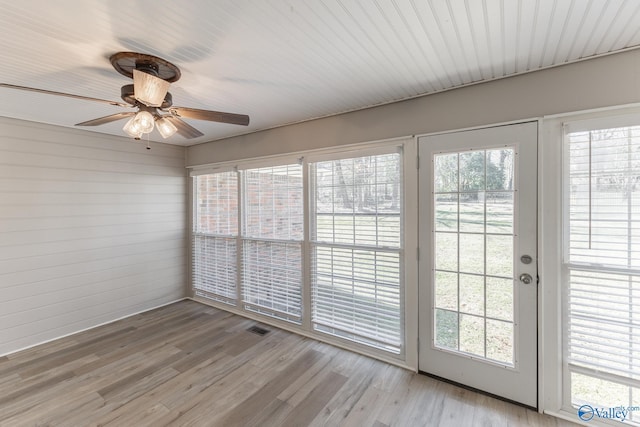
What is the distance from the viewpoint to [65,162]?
338cm

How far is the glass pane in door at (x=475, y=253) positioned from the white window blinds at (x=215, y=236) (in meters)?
2.74

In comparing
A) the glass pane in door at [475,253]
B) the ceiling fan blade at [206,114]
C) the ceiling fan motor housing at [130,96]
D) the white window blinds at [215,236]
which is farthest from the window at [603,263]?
the white window blinds at [215,236]

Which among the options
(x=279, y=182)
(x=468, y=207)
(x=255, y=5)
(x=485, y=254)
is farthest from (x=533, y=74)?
(x=279, y=182)

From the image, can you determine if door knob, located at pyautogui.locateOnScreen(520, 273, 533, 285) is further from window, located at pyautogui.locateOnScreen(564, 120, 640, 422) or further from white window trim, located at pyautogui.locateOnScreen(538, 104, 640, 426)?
window, located at pyautogui.locateOnScreen(564, 120, 640, 422)

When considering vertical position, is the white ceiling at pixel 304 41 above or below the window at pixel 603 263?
above

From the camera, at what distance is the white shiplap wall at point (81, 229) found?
3.04 m

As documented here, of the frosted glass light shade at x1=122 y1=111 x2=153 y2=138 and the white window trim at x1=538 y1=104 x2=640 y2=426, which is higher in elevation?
the frosted glass light shade at x1=122 y1=111 x2=153 y2=138

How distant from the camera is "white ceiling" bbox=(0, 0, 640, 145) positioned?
1.41 m

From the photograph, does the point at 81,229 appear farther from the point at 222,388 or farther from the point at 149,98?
the point at 149,98

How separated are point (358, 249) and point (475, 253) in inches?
42.0

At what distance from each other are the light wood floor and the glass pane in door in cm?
45

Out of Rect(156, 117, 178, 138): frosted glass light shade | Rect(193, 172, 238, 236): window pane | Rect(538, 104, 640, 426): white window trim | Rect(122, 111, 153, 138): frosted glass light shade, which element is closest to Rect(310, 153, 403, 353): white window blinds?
Rect(538, 104, 640, 426): white window trim

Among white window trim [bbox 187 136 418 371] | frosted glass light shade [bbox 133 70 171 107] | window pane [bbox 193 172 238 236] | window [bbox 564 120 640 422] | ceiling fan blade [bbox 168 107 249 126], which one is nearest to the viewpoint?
frosted glass light shade [bbox 133 70 171 107]

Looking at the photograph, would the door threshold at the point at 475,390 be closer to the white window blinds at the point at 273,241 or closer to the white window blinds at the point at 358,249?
the white window blinds at the point at 358,249
